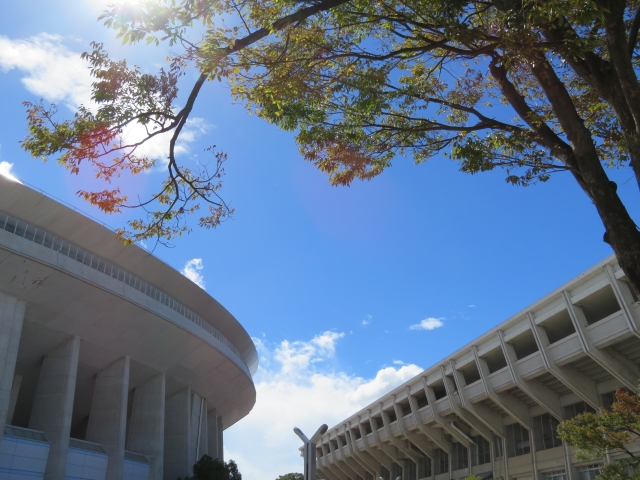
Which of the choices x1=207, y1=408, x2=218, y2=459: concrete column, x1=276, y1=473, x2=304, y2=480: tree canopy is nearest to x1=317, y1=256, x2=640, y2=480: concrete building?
x1=207, y1=408, x2=218, y2=459: concrete column

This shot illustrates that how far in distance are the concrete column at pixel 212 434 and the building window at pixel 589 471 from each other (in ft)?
101

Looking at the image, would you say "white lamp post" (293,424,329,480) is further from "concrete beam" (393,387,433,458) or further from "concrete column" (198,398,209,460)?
"concrete column" (198,398,209,460)

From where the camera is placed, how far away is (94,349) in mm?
32938

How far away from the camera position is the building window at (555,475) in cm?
3088

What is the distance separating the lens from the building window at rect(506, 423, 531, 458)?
116 feet

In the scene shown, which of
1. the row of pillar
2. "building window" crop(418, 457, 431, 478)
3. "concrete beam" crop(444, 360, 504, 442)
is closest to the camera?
the row of pillar

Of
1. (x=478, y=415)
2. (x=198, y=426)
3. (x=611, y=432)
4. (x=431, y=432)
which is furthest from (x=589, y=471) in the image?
(x=198, y=426)

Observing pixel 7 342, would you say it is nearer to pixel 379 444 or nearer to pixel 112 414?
pixel 112 414

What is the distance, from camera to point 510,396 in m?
34.7

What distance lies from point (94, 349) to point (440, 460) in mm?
29935

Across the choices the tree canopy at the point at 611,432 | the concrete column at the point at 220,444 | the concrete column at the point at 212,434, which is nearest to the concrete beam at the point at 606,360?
the tree canopy at the point at 611,432

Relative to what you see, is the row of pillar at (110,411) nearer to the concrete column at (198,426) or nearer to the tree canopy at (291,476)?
the concrete column at (198,426)

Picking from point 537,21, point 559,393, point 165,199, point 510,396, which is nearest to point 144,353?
point 510,396

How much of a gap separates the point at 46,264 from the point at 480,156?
2310 cm
